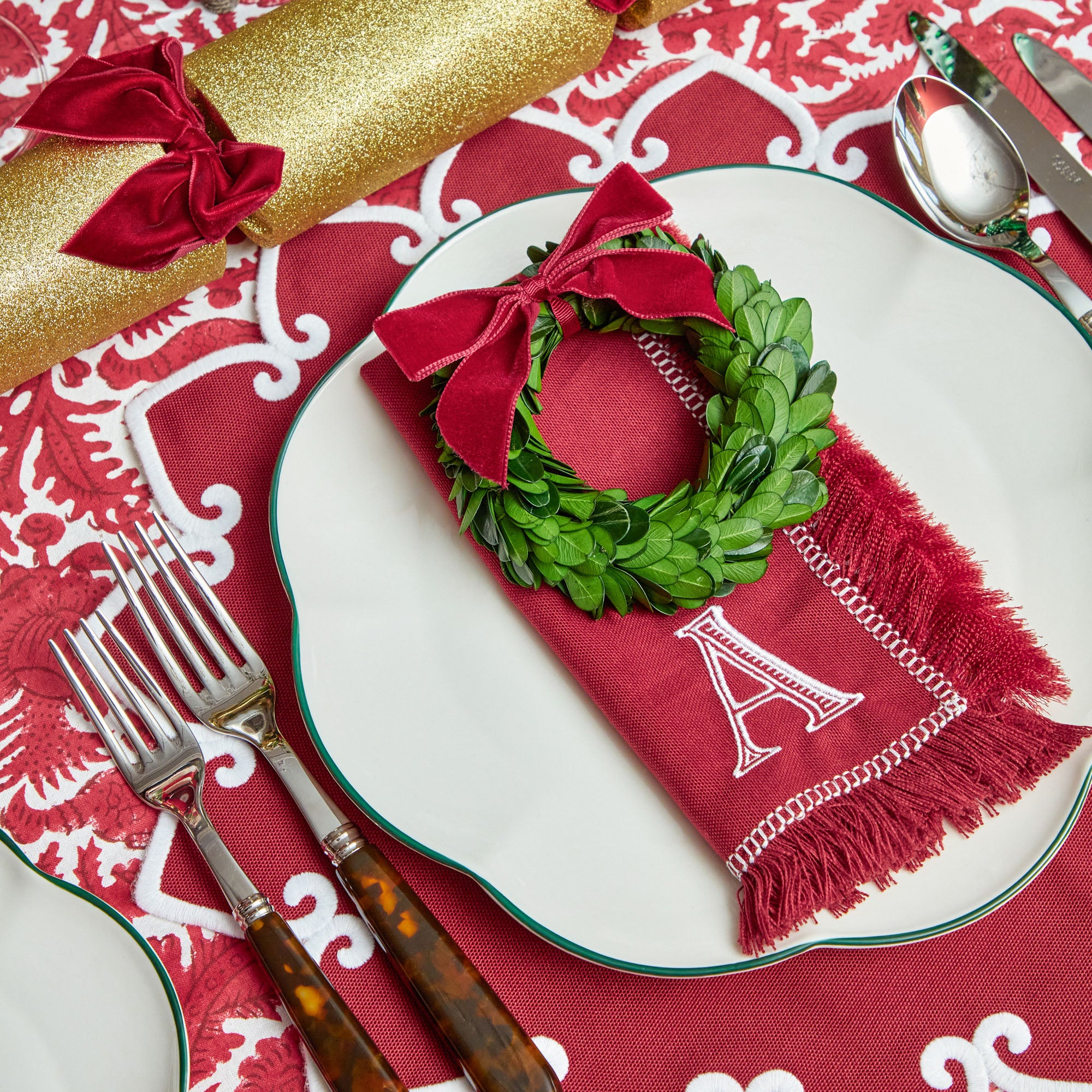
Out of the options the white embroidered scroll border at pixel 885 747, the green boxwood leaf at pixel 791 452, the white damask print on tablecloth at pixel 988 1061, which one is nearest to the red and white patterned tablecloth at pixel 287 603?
the white damask print on tablecloth at pixel 988 1061

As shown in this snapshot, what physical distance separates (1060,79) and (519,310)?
0.55m

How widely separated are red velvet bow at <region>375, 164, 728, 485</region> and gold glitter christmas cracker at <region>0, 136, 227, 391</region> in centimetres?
23

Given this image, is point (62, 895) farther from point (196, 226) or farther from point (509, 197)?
point (509, 197)

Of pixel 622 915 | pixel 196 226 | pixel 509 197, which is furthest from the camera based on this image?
pixel 509 197

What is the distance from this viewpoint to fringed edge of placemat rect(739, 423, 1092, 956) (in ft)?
1.72

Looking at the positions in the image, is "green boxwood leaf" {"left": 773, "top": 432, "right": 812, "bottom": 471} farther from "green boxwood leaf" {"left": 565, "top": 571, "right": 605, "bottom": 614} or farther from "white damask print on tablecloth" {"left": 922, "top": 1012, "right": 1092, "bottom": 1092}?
"white damask print on tablecloth" {"left": 922, "top": 1012, "right": 1092, "bottom": 1092}

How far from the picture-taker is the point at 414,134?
2.36 ft

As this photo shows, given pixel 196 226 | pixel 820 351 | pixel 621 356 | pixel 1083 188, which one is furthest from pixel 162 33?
pixel 1083 188

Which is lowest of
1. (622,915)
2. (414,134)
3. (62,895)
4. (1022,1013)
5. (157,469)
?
(1022,1013)

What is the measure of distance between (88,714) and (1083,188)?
87cm

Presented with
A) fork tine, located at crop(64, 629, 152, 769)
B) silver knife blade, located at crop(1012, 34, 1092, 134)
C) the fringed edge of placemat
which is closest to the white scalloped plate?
the fringed edge of placemat

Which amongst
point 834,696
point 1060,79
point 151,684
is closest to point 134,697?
point 151,684

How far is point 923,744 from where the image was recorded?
1.83ft

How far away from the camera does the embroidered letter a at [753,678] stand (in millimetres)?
563
